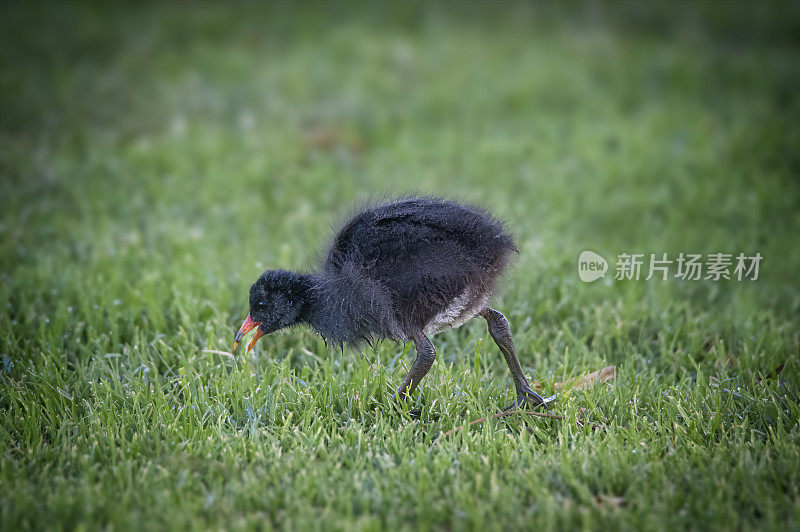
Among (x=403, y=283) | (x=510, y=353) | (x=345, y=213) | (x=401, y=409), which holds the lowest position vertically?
(x=401, y=409)

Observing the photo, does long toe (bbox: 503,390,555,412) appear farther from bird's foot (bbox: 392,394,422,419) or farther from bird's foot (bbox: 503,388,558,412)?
bird's foot (bbox: 392,394,422,419)

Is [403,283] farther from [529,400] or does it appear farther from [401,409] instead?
[529,400]

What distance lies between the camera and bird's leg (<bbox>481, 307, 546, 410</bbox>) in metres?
3.73

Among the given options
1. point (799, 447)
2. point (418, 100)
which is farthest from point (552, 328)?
point (418, 100)

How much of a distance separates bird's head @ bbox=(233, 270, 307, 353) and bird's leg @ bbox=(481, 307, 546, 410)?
0.98m

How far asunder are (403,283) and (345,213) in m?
0.75

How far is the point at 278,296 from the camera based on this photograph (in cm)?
375

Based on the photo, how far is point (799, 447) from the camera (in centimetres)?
332

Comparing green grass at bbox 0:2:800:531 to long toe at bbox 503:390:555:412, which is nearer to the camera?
green grass at bbox 0:2:800:531

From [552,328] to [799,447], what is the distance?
176cm
